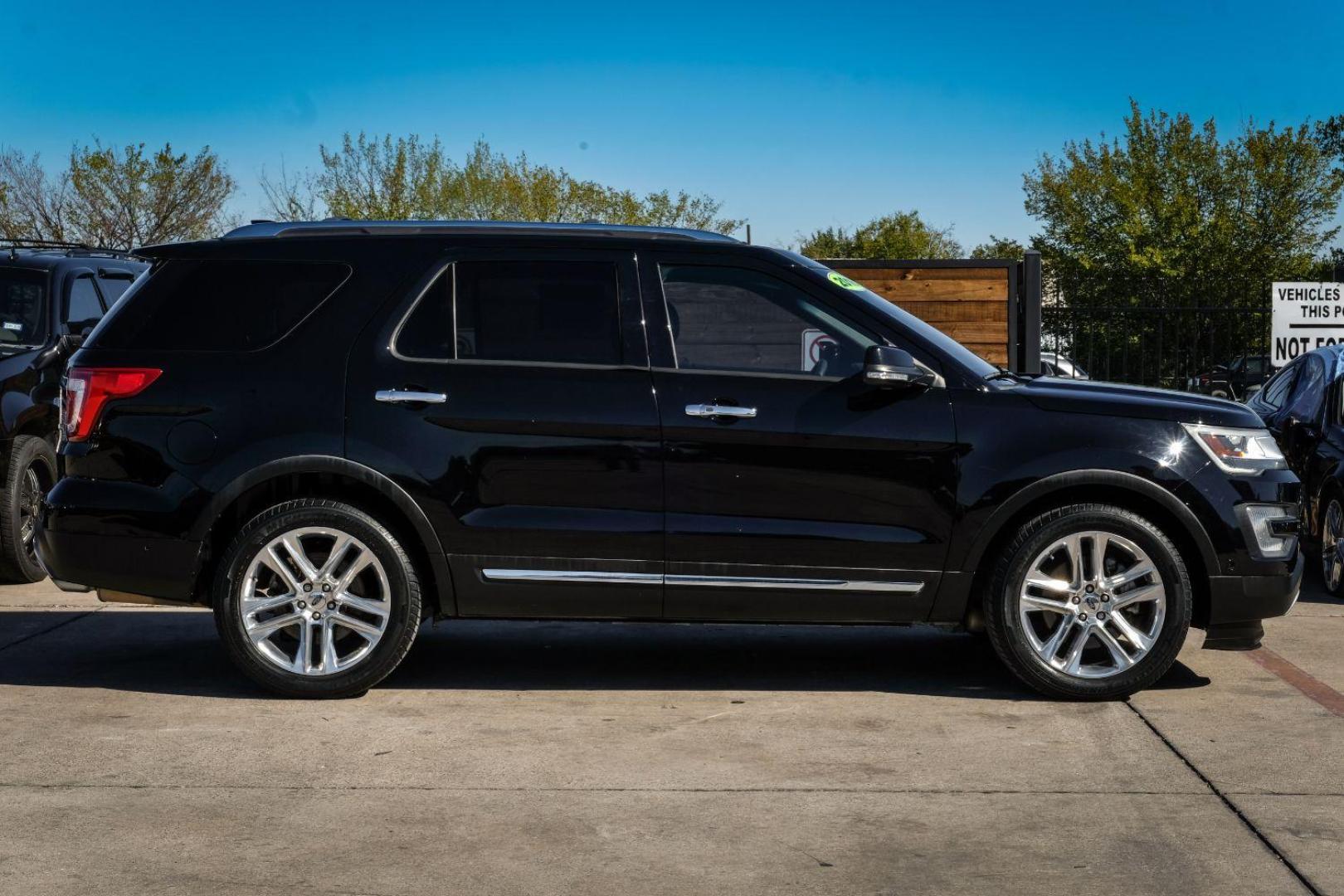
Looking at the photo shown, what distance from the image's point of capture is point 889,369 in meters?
6.27

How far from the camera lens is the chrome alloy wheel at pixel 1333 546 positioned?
31.5 feet

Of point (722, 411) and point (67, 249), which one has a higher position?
point (67, 249)

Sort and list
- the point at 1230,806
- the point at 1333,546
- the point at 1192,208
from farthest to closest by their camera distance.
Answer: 1. the point at 1192,208
2. the point at 1333,546
3. the point at 1230,806

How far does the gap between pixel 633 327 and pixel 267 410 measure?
153cm

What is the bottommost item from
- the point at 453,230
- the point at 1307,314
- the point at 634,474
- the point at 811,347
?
the point at 634,474

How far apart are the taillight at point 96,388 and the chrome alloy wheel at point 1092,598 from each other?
12.1ft

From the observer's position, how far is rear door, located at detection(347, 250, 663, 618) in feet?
20.9

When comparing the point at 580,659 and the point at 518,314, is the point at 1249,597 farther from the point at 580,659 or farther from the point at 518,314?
the point at 518,314

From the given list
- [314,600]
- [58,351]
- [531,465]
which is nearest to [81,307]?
[58,351]

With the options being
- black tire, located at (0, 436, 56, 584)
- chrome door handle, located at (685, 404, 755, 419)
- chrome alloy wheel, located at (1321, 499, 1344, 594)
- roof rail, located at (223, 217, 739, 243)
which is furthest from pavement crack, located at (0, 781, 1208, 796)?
chrome alloy wheel, located at (1321, 499, 1344, 594)

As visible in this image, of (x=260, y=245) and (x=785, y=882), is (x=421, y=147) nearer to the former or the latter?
(x=260, y=245)

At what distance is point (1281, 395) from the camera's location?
1130cm

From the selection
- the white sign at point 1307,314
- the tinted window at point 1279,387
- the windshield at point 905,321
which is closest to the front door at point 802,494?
the windshield at point 905,321

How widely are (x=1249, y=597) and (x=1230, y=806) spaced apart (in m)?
1.64
